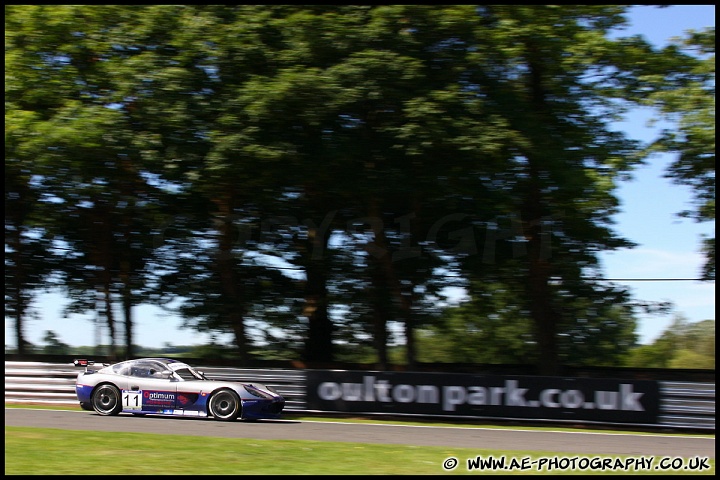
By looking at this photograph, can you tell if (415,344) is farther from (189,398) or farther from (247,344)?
(189,398)

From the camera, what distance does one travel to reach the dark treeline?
1711 cm

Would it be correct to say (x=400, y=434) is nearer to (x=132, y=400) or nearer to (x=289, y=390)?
(x=289, y=390)

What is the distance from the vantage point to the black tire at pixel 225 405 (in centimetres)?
1569

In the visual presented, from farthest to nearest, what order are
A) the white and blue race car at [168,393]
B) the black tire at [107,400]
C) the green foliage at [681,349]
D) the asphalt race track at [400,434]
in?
the green foliage at [681,349] → the black tire at [107,400] → the white and blue race car at [168,393] → the asphalt race track at [400,434]

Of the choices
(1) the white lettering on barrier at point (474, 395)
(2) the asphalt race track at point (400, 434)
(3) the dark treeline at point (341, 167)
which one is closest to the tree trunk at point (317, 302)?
(3) the dark treeline at point (341, 167)

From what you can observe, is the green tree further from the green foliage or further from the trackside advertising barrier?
the green foliage

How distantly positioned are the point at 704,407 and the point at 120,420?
10304 mm

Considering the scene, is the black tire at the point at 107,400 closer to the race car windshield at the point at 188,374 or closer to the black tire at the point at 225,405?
the race car windshield at the point at 188,374

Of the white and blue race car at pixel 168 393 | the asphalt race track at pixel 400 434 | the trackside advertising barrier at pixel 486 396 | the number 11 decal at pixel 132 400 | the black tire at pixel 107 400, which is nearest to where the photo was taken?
the asphalt race track at pixel 400 434

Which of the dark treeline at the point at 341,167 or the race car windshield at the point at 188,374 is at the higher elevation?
the dark treeline at the point at 341,167

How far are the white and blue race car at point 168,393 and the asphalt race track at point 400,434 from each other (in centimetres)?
19

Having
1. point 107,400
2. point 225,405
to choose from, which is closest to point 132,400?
point 107,400

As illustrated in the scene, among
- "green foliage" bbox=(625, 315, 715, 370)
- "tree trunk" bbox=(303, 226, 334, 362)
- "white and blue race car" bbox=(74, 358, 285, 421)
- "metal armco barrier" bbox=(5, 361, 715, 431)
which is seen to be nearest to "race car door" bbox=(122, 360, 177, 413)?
"white and blue race car" bbox=(74, 358, 285, 421)

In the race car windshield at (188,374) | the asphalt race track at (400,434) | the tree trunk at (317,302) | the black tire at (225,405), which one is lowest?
the asphalt race track at (400,434)
